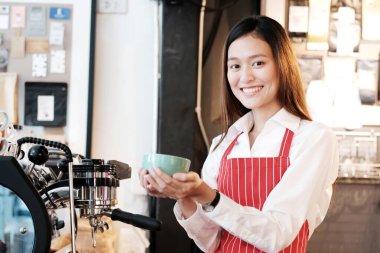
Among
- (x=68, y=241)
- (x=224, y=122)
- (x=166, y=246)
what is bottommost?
(x=166, y=246)

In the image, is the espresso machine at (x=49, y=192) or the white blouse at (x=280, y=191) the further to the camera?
the white blouse at (x=280, y=191)

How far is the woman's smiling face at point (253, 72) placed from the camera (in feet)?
3.76

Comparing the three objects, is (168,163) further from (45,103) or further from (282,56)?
(45,103)

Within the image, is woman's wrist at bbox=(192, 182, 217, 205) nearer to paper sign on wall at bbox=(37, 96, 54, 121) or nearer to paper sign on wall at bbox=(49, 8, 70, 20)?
paper sign on wall at bbox=(37, 96, 54, 121)

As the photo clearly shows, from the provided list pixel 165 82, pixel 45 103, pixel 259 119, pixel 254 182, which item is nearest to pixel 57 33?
pixel 45 103

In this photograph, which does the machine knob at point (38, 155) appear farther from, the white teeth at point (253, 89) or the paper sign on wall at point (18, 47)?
the paper sign on wall at point (18, 47)

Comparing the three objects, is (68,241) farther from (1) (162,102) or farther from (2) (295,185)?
(1) (162,102)

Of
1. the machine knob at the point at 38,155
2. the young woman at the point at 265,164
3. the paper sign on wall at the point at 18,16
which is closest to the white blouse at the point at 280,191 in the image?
the young woman at the point at 265,164

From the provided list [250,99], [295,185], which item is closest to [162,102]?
[250,99]

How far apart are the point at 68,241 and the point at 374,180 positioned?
1463 mm

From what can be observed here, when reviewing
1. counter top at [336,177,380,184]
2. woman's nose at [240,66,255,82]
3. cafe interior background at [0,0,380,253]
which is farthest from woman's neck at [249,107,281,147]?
counter top at [336,177,380,184]

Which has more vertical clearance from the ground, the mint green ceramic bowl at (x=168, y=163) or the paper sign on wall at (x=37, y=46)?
the paper sign on wall at (x=37, y=46)

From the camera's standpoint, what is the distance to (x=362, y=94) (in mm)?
2150

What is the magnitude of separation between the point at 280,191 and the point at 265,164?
100 millimetres
